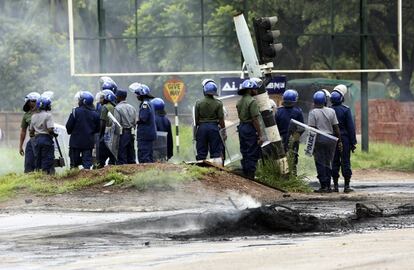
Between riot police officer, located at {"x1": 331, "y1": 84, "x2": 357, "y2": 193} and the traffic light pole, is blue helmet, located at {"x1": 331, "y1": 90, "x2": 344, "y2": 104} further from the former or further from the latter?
the traffic light pole

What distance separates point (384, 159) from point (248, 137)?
1104 cm

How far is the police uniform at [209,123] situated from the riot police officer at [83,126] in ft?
6.01

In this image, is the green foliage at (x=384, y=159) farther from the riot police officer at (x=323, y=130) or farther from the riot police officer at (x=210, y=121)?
the riot police officer at (x=210, y=121)

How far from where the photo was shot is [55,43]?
149 ft

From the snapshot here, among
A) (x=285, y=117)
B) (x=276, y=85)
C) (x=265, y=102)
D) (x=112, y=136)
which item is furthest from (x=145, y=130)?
(x=276, y=85)

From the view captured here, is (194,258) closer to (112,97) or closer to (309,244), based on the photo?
(309,244)

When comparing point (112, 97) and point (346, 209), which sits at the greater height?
point (112, 97)

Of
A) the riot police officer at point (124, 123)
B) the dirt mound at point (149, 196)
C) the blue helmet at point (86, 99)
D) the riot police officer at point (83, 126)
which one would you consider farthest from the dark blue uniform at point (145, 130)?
the dirt mound at point (149, 196)

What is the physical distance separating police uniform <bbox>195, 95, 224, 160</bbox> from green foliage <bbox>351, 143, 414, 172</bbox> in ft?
27.9

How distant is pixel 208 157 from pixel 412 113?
2009 centimetres

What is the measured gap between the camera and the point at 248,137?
20.4 m

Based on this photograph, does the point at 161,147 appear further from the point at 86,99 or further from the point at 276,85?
the point at 276,85

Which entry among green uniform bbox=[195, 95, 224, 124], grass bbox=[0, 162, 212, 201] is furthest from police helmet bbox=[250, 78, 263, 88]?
grass bbox=[0, 162, 212, 201]

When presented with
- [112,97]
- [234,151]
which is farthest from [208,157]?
[112,97]
